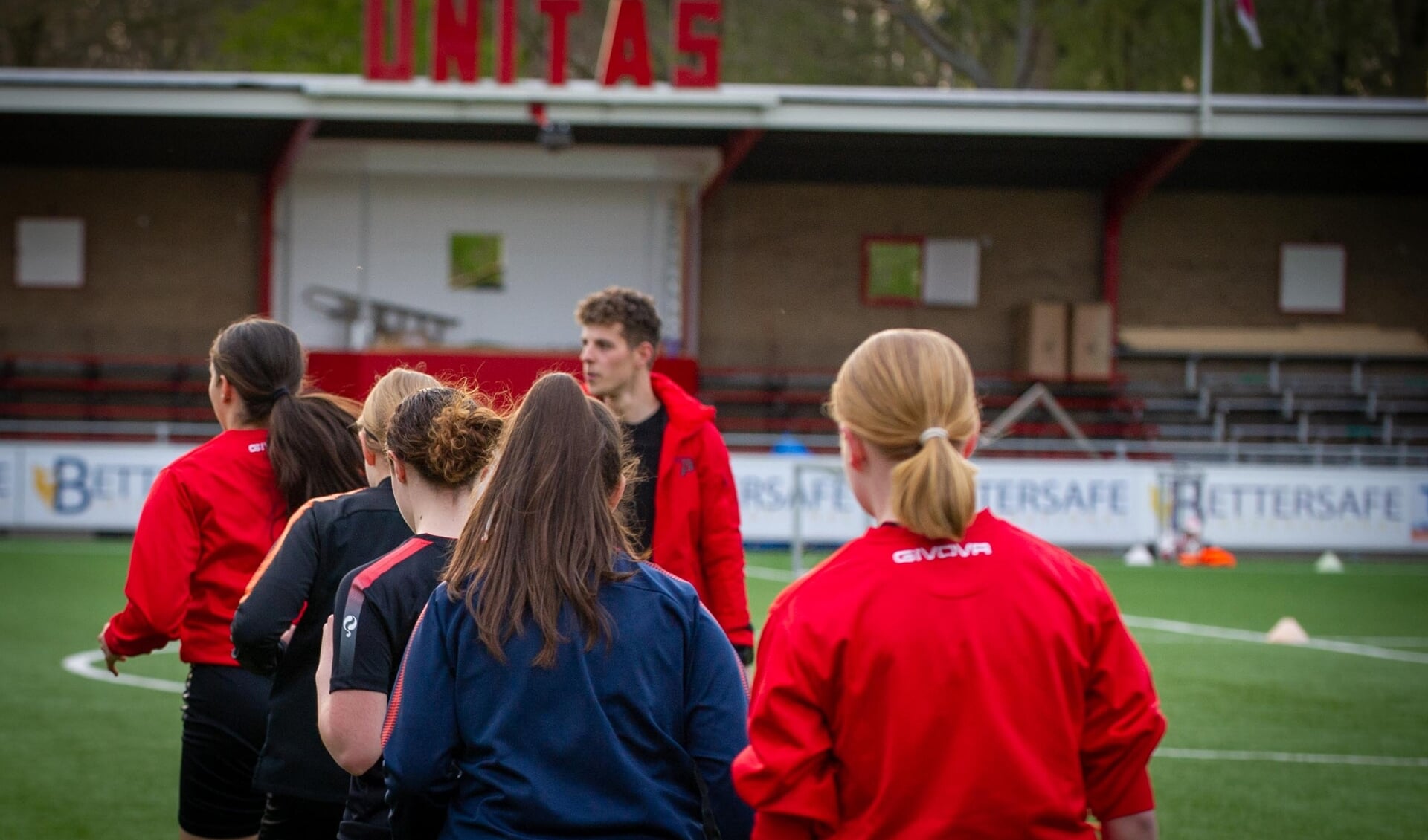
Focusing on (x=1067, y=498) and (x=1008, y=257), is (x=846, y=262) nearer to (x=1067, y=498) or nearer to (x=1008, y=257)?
(x=1008, y=257)

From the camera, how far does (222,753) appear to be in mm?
3914

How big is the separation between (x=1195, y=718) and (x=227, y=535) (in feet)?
20.6

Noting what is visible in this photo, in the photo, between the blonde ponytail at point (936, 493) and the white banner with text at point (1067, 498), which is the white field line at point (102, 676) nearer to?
the blonde ponytail at point (936, 493)

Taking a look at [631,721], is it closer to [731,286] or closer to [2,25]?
[731,286]

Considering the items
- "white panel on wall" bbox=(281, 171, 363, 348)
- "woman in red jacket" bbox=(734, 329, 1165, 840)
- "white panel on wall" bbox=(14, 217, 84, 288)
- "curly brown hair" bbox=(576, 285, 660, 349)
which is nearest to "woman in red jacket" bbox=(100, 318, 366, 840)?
"curly brown hair" bbox=(576, 285, 660, 349)

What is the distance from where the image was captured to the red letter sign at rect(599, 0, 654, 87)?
69.3 ft

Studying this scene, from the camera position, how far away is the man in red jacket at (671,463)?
16.0 feet

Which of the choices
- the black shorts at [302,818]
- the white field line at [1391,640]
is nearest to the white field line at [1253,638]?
the white field line at [1391,640]

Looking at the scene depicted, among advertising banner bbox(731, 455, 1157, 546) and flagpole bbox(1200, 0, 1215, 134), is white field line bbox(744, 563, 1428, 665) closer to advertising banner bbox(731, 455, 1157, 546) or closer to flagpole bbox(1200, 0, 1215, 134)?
advertising banner bbox(731, 455, 1157, 546)

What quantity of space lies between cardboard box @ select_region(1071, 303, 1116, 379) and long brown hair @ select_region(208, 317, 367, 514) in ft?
70.4

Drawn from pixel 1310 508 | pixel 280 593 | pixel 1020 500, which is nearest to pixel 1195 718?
pixel 280 593

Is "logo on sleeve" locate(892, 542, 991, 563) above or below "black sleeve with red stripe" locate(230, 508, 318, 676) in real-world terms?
above

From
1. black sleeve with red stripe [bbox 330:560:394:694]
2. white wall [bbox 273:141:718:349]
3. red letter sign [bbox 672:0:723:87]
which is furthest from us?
white wall [bbox 273:141:718:349]

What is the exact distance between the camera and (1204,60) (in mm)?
20812
